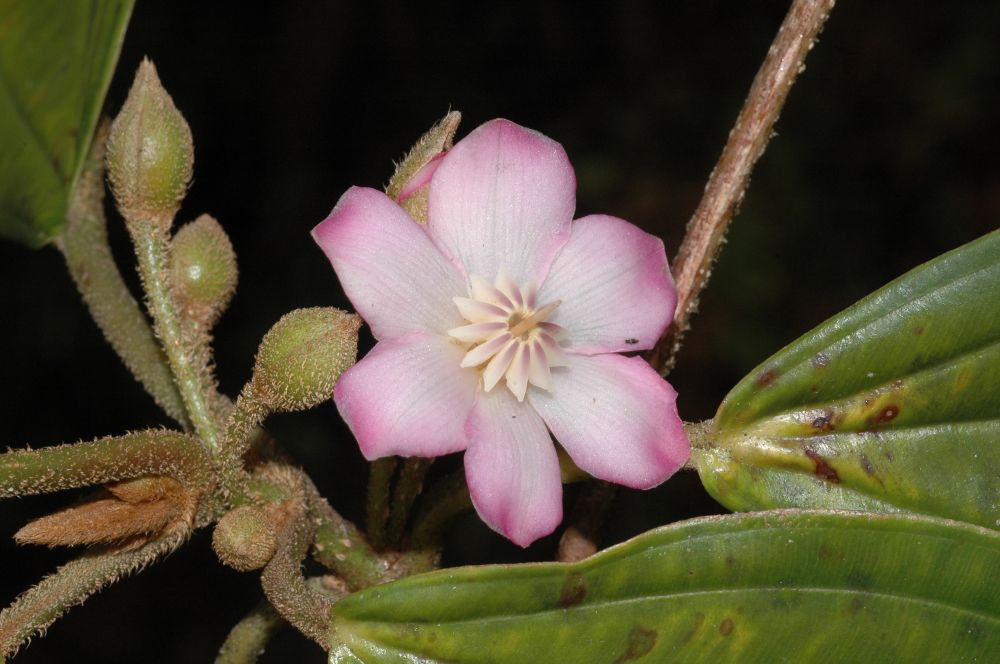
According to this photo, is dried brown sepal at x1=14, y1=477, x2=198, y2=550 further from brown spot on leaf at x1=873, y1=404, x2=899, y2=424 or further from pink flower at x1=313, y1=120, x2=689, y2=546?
brown spot on leaf at x1=873, y1=404, x2=899, y2=424

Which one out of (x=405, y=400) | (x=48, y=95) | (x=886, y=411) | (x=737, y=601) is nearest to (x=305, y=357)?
(x=405, y=400)

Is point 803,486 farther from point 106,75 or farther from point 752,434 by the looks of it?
point 106,75

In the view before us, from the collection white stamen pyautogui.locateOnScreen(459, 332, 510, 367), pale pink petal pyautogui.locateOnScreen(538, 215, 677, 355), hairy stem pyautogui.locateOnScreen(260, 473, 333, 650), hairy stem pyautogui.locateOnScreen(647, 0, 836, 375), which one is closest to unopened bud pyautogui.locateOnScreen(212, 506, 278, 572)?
hairy stem pyautogui.locateOnScreen(260, 473, 333, 650)

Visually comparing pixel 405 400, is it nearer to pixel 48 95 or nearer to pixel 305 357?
pixel 305 357

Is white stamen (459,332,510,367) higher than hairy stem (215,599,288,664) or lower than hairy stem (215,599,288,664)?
higher

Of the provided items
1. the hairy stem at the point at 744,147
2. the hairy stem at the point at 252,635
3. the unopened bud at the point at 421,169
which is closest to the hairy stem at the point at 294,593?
the hairy stem at the point at 252,635

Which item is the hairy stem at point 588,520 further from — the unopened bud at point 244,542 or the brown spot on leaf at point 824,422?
the unopened bud at point 244,542
